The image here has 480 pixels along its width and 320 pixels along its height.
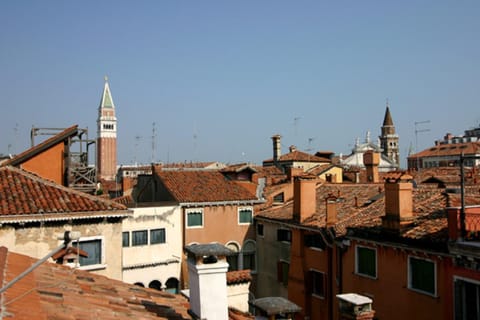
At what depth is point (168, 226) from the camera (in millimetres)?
22156

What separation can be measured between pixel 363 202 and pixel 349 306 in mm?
12534

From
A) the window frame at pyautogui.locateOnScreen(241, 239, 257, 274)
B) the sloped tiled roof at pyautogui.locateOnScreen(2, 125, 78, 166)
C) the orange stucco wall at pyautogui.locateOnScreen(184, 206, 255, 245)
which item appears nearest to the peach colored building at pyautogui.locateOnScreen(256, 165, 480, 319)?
the orange stucco wall at pyautogui.locateOnScreen(184, 206, 255, 245)

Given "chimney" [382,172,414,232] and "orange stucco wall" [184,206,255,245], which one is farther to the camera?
"orange stucco wall" [184,206,255,245]

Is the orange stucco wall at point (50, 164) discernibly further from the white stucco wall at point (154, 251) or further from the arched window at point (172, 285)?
the arched window at point (172, 285)

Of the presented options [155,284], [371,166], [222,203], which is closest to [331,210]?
[222,203]

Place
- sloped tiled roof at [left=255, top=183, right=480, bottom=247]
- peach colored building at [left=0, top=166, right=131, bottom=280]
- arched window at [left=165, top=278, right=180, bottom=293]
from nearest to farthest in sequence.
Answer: sloped tiled roof at [left=255, top=183, right=480, bottom=247]
peach colored building at [left=0, top=166, right=131, bottom=280]
arched window at [left=165, top=278, right=180, bottom=293]

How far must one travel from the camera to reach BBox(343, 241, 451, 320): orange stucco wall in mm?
11422

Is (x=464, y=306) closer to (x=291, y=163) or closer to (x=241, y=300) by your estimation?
(x=241, y=300)

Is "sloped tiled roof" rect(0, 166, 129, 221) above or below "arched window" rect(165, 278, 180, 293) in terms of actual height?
above

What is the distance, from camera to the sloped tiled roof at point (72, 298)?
448 cm

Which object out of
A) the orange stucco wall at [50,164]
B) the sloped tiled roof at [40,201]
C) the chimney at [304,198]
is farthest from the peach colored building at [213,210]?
the sloped tiled roof at [40,201]

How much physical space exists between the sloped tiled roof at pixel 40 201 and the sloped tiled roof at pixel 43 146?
225 cm

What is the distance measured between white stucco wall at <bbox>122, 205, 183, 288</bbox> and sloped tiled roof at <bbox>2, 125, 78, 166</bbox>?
479cm

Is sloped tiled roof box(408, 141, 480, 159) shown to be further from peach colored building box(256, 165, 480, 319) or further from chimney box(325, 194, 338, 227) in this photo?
chimney box(325, 194, 338, 227)
